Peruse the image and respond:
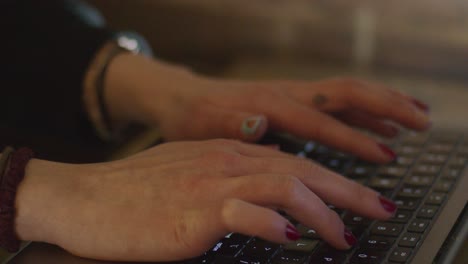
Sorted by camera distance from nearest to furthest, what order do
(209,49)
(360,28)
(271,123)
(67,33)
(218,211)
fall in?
(218,211), (271,123), (67,33), (360,28), (209,49)

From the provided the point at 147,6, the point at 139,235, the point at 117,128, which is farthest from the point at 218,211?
the point at 147,6

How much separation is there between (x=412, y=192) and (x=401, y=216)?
0.05 meters

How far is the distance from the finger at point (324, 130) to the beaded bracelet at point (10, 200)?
1.02 feet

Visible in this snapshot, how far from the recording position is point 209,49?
1292 millimetres

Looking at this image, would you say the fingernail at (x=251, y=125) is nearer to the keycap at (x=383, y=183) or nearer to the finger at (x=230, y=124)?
the finger at (x=230, y=124)

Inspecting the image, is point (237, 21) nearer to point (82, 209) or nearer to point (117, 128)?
point (117, 128)

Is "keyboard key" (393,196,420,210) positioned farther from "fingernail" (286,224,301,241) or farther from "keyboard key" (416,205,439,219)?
"fingernail" (286,224,301,241)

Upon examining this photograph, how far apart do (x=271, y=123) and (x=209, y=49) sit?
1.52 ft

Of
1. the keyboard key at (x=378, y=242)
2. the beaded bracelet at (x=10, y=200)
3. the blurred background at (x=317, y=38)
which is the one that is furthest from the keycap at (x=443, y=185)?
the beaded bracelet at (x=10, y=200)

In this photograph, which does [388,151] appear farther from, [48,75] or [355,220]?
[48,75]

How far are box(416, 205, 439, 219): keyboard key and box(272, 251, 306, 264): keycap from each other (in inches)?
5.2

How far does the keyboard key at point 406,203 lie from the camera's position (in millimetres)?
690

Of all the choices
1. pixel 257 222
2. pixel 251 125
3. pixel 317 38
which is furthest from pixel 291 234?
pixel 317 38

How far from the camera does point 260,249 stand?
63 cm
